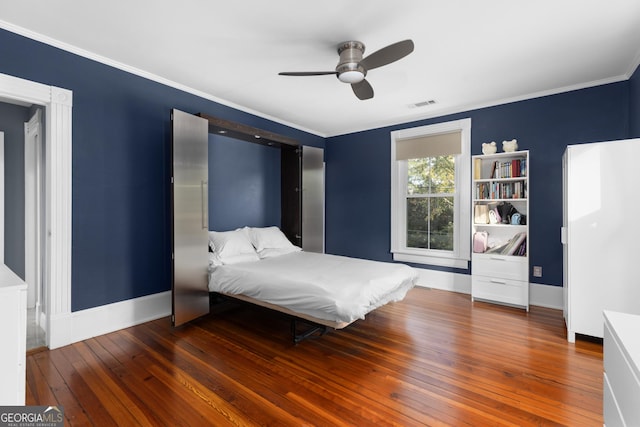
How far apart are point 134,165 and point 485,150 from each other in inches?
165

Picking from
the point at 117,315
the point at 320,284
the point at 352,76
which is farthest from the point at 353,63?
the point at 117,315

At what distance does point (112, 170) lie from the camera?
3068mm

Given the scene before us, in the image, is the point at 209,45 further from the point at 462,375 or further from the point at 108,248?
the point at 462,375

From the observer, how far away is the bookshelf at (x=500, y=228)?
378 centimetres

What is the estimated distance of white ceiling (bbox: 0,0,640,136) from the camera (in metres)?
2.21

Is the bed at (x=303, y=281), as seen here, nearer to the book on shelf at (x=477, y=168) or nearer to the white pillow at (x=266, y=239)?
the white pillow at (x=266, y=239)

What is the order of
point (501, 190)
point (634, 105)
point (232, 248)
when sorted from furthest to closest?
point (501, 190) → point (232, 248) → point (634, 105)

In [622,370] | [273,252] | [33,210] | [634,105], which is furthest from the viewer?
[273,252]

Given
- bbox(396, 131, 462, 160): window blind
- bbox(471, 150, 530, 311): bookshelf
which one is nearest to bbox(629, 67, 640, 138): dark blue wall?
bbox(471, 150, 530, 311): bookshelf

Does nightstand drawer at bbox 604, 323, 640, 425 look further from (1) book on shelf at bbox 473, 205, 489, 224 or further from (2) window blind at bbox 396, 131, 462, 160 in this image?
(2) window blind at bbox 396, 131, 462, 160

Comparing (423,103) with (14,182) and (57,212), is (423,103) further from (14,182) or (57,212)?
(14,182)

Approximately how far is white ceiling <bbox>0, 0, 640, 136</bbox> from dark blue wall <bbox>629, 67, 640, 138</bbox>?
0.12 metres

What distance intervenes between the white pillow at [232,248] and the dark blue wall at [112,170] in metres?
0.52

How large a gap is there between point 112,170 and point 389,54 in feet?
9.14
